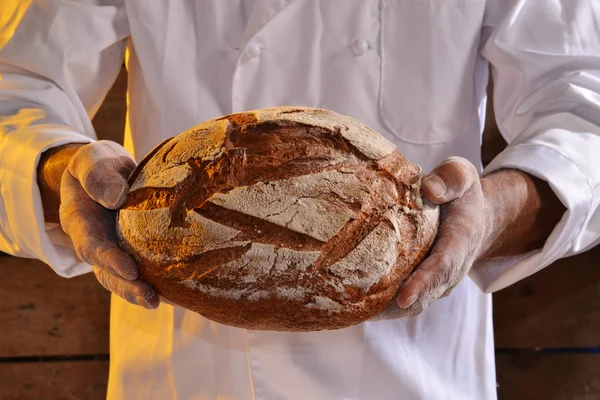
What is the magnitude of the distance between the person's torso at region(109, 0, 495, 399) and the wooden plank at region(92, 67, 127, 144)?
61cm

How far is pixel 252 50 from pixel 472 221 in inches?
21.7

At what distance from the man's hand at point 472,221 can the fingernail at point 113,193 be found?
424 millimetres

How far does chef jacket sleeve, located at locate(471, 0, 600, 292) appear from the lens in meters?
1.01

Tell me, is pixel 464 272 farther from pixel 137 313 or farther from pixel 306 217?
pixel 137 313

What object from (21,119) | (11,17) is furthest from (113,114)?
(21,119)

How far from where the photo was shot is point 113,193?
86cm

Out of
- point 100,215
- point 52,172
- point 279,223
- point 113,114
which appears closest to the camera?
point 279,223

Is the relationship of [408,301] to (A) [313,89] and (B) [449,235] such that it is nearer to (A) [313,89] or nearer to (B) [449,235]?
(B) [449,235]

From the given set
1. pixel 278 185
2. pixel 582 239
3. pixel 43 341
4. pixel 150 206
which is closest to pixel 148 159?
pixel 150 206

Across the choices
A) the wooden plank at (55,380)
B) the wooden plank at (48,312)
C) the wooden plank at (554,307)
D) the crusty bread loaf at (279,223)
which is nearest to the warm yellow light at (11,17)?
the crusty bread loaf at (279,223)

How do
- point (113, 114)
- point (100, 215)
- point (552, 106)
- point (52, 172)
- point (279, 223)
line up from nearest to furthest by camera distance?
point (279, 223) < point (100, 215) < point (52, 172) < point (552, 106) < point (113, 114)

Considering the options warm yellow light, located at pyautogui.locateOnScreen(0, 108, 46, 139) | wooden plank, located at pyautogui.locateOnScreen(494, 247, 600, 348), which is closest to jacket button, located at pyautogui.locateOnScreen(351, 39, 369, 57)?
warm yellow light, located at pyautogui.locateOnScreen(0, 108, 46, 139)

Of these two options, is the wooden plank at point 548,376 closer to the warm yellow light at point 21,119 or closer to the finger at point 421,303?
the finger at point 421,303

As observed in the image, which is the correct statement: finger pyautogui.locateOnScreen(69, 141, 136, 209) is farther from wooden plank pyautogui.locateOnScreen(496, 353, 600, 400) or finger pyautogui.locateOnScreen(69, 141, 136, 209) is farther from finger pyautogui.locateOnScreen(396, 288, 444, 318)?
wooden plank pyautogui.locateOnScreen(496, 353, 600, 400)
